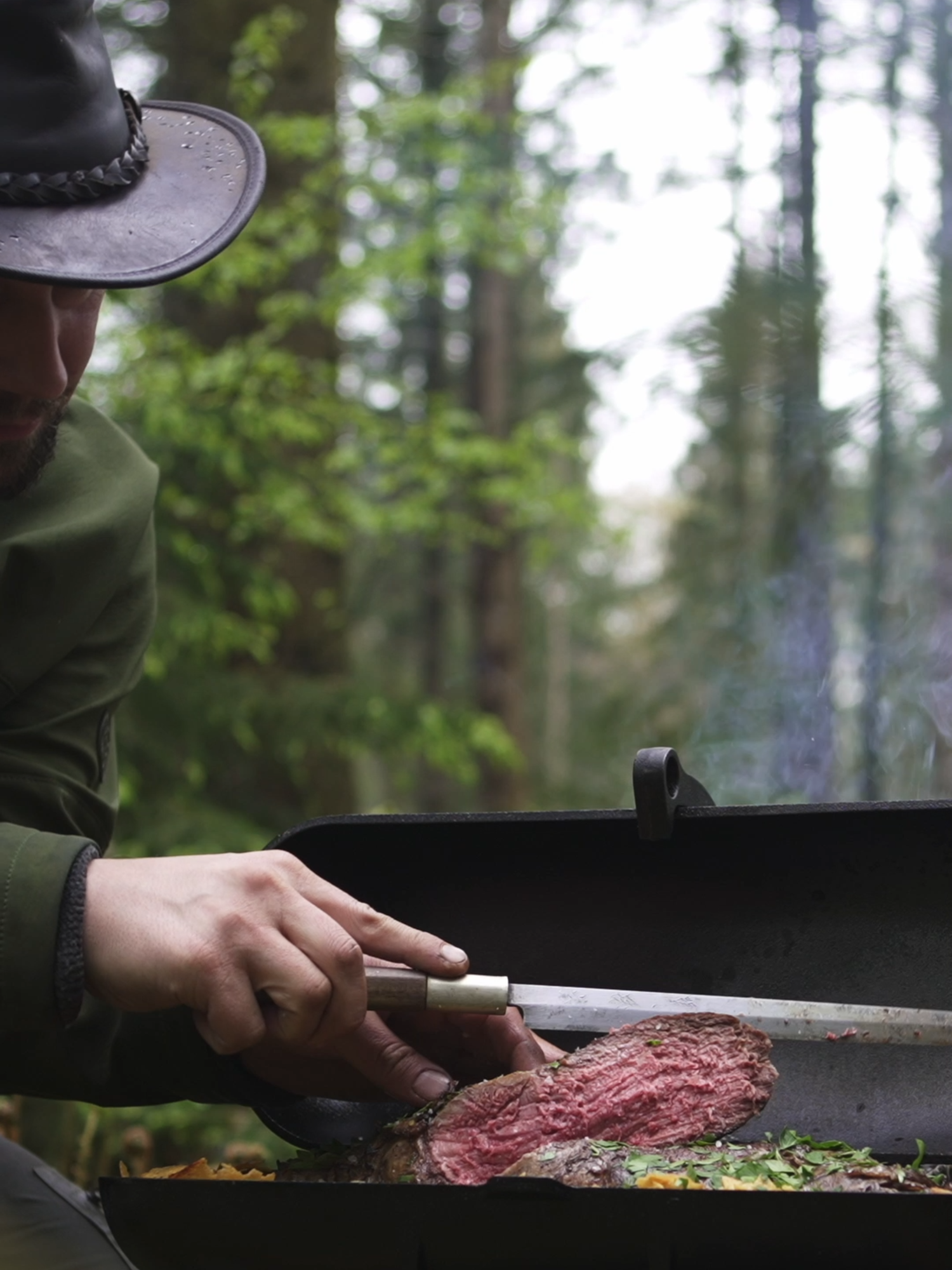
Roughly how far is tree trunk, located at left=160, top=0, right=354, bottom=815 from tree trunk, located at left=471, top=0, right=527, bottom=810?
4.57 metres

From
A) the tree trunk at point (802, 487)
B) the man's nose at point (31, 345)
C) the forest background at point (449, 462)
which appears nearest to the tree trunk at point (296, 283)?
the forest background at point (449, 462)

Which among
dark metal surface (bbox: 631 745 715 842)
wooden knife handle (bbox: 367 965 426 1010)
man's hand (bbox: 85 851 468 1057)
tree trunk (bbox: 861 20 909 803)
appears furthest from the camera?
tree trunk (bbox: 861 20 909 803)

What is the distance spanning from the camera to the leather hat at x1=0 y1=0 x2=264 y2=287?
1.55 metres

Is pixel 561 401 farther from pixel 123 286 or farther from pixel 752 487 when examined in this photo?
pixel 123 286

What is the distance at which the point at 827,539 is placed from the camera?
845 centimetres

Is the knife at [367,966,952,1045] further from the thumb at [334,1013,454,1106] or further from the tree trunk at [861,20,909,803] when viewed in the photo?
the tree trunk at [861,20,909,803]

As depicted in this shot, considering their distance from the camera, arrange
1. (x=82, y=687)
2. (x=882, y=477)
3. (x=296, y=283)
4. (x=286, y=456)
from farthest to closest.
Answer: (x=882, y=477) → (x=296, y=283) → (x=286, y=456) → (x=82, y=687)

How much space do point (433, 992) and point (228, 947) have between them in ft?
1.00

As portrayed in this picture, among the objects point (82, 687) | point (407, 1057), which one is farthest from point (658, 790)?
point (82, 687)

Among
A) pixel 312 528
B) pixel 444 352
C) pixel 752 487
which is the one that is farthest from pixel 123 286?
pixel 444 352

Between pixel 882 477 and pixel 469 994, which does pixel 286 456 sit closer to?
pixel 882 477

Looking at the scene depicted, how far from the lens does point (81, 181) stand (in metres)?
1.63

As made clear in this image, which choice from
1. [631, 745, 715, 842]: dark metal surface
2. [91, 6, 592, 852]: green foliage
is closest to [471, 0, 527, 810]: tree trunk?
[91, 6, 592, 852]: green foliage

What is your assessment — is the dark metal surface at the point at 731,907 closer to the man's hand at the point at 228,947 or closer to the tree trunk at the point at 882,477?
the man's hand at the point at 228,947
